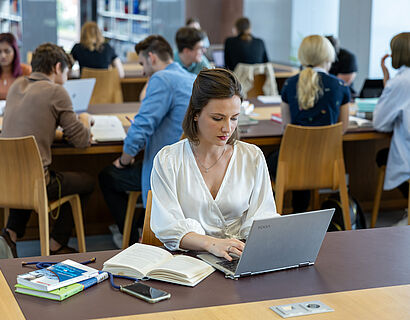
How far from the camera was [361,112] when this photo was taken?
14.3ft

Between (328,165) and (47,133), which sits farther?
(328,165)

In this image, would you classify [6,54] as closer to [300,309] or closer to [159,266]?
[159,266]

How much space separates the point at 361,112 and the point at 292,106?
0.83 m

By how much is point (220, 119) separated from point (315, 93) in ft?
5.32

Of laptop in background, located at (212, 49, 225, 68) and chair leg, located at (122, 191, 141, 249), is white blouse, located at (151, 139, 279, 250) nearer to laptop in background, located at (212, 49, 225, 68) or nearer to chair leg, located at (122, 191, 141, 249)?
chair leg, located at (122, 191, 141, 249)

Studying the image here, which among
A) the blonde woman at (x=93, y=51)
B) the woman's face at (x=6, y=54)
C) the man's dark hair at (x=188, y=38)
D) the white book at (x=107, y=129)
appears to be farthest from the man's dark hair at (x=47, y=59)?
the blonde woman at (x=93, y=51)

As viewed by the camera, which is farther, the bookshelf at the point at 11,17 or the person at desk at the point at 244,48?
the bookshelf at the point at 11,17

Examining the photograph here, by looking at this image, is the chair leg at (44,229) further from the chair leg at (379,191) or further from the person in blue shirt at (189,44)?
the chair leg at (379,191)

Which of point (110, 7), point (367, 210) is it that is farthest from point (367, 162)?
point (110, 7)

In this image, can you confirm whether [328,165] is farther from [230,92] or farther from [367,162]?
[230,92]

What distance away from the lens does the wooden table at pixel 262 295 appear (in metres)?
1.53

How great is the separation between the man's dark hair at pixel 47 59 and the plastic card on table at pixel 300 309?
7.15 ft

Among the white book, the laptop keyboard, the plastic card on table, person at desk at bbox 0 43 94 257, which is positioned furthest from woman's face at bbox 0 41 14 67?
the plastic card on table

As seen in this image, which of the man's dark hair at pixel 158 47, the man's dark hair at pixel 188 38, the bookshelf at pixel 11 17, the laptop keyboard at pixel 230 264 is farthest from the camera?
the bookshelf at pixel 11 17
